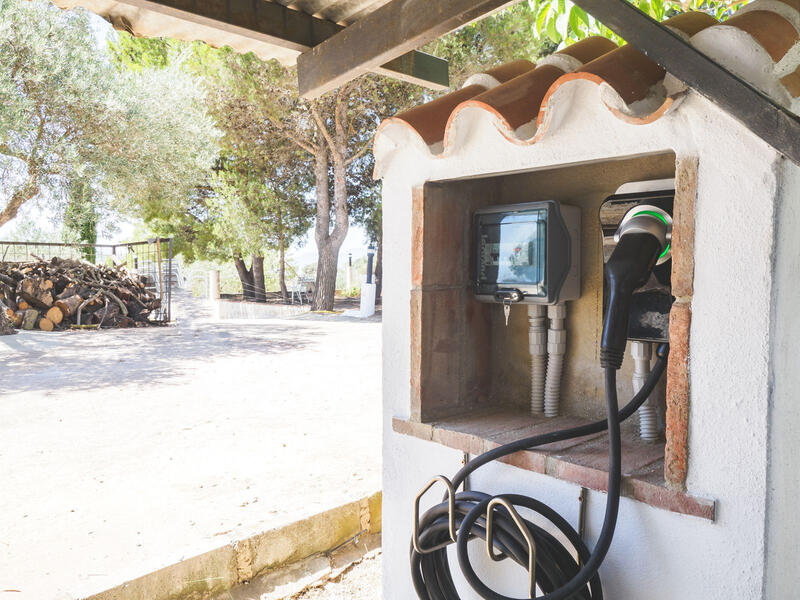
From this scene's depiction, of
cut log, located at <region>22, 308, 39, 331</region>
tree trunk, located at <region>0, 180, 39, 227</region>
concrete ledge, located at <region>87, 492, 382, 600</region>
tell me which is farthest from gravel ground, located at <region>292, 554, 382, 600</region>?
tree trunk, located at <region>0, 180, 39, 227</region>

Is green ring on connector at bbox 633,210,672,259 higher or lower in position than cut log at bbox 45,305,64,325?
higher

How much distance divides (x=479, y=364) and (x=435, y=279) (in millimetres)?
466

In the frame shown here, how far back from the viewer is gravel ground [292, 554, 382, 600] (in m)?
3.04

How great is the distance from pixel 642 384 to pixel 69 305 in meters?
12.4

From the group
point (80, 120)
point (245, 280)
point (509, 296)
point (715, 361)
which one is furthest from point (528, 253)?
point (245, 280)

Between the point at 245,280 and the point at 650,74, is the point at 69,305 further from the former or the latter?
the point at 650,74

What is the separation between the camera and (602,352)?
1.81 m

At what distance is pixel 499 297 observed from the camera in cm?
232

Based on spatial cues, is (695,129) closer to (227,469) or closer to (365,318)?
(227,469)

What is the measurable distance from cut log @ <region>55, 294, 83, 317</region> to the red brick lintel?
11.7 metres

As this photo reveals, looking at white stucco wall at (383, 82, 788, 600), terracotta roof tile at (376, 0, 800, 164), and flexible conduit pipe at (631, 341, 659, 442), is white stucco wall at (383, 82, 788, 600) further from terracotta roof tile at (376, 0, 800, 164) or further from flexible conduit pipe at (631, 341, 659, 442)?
flexible conduit pipe at (631, 341, 659, 442)

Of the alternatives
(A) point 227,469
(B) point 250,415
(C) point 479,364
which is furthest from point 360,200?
(C) point 479,364

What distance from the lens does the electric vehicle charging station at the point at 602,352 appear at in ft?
5.00

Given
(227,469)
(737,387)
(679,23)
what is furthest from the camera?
(227,469)
